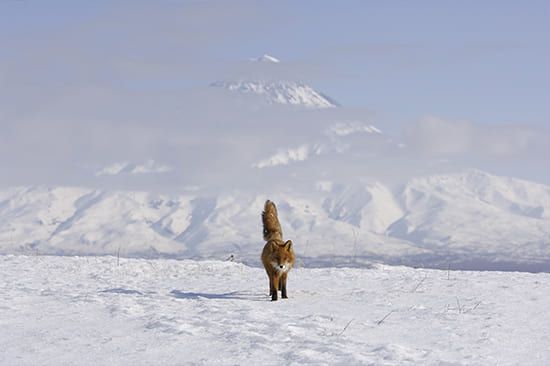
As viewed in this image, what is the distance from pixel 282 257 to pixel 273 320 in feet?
13.0

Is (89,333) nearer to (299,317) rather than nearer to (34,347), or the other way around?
(34,347)

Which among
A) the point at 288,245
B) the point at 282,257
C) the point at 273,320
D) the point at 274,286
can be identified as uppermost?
the point at 288,245

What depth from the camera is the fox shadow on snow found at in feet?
56.4

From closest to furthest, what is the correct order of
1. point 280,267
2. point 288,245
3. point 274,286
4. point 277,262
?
1. point 274,286
2. point 280,267
3. point 277,262
4. point 288,245

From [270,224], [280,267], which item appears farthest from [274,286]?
[270,224]

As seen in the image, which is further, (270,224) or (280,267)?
(270,224)

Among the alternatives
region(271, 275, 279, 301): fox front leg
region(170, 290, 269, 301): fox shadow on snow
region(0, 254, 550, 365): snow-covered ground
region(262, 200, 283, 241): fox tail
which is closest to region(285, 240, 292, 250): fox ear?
region(271, 275, 279, 301): fox front leg

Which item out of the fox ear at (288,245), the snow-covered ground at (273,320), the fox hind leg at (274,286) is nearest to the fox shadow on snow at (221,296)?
the snow-covered ground at (273,320)

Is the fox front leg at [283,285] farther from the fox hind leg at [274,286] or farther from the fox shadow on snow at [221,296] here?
the fox shadow on snow at [221,296]

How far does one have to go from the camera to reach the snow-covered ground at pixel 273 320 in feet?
37.9

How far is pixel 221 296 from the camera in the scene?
1761 cm

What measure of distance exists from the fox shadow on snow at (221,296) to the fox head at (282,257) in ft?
2.77

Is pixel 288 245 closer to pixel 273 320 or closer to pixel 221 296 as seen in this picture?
pixel 221 296

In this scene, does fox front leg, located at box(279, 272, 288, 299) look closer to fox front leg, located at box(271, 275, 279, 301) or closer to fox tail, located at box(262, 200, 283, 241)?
fox front leg, located at box(271, 275, 279, 301)
